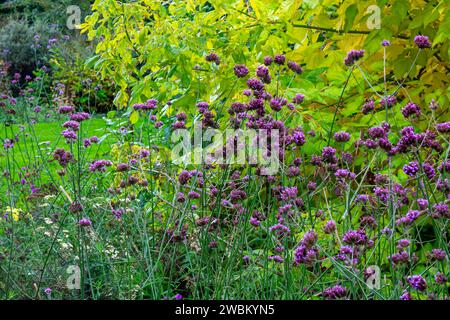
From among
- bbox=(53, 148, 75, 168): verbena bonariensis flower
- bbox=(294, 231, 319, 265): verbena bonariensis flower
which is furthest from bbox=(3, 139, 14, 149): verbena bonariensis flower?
bbox=(294, 231, 319, 265): verbena bonariensis flower

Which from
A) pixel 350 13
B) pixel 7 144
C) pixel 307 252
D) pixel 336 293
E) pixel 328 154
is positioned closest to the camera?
pixel 336 293

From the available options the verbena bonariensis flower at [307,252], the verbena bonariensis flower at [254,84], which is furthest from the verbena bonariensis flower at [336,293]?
the verbena bonariensis flower at [254,84]

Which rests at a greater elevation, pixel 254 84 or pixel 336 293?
pixel 254 84

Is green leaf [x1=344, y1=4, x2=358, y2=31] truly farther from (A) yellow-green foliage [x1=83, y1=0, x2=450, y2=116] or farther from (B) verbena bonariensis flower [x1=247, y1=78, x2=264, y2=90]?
(B) verbena bonariensis flower [x1=247, y1=78, x2=264, y2=90]

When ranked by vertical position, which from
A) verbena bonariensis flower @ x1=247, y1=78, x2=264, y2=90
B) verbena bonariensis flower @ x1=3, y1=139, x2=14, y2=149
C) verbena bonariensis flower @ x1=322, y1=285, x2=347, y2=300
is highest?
verbena bonariensis flower @ x1=247, y1=78, x2=264, y2=90

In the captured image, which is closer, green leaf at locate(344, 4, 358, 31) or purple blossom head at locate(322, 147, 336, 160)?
purple blossom head at locate(322, 147, 336, 160)

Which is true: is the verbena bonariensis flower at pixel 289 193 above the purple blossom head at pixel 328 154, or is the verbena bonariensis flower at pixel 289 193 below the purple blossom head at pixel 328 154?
below

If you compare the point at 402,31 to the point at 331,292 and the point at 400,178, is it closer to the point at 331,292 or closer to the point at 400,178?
the point at 400,178

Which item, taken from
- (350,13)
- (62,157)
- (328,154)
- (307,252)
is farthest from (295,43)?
(307,252)

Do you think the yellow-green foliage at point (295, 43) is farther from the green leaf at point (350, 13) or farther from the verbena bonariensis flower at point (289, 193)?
the verbena bonariensis flower at point (289, 193)

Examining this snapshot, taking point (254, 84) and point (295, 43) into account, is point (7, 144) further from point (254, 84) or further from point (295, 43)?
point (254, 84)
